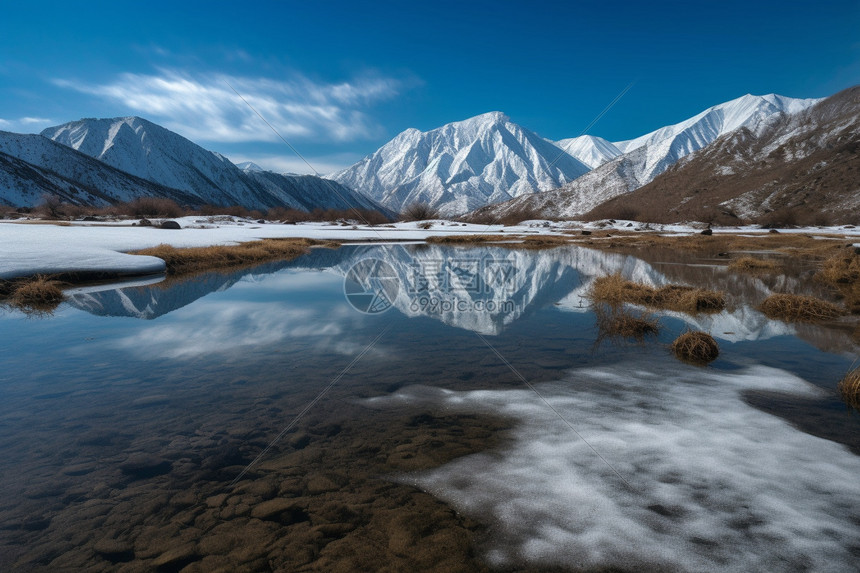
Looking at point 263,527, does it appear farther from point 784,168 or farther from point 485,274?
point 784,168

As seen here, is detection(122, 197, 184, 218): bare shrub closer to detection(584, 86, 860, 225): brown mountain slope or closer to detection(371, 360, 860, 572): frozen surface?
detection(371, 360, 860, 572): frozen surface

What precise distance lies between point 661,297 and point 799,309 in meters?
3.70

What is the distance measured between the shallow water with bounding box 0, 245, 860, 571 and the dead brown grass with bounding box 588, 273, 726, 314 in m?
2.71

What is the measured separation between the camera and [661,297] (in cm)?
1437

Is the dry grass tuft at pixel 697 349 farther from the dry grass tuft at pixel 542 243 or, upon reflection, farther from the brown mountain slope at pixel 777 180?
the brown mountain slope at pixel 777 180

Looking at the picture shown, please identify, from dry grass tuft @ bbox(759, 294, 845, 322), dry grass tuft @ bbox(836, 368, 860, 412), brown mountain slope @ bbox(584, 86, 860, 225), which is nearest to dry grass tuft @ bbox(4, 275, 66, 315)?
dry grass tuft @ bbox(836, 368, 860, 412)

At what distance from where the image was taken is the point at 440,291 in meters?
16.8

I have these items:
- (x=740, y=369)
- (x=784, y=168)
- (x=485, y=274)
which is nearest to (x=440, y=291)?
(x=485, y=274)

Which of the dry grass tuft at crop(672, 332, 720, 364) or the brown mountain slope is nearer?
the dry grass tuft at crop(672, 332, 720, 364)

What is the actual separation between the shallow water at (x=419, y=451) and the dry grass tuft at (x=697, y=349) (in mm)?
240

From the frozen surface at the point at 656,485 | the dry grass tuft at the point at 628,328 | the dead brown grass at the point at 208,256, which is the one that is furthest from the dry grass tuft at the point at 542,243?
the frozen surface at the point at 656,485

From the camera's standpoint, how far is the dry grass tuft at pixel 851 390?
20.6 ft

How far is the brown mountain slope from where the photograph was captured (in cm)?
11356

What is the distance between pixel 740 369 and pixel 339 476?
316 inches
